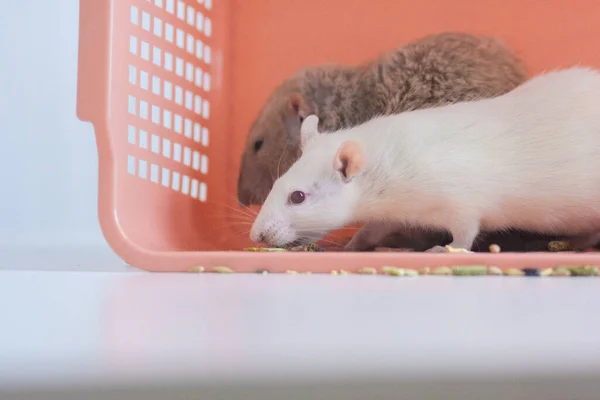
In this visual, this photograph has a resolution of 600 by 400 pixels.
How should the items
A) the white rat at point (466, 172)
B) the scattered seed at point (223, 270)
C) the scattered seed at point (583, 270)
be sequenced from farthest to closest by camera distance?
1. the white rat at point (466, 172)
2. the scattered seed at point (223, 270)
3. the scattered seed at point (583, 270)

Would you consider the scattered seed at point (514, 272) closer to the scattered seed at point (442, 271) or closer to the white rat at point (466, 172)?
the scattered seed at point (442, 271)

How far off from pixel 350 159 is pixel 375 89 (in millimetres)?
413

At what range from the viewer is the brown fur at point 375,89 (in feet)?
4.64

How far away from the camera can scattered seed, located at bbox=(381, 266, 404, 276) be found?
864mm

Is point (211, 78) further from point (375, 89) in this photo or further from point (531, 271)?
point (531, 271)

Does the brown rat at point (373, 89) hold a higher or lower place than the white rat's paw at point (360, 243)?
higher

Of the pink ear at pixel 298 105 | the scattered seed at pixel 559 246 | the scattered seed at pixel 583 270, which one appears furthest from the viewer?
the pink ear at pixel 298 105

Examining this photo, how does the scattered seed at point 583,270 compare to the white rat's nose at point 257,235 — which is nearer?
the scattered seed at point 583,270

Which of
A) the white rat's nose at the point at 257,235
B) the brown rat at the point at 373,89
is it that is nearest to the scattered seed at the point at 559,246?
the brown rat at the point at 373,89

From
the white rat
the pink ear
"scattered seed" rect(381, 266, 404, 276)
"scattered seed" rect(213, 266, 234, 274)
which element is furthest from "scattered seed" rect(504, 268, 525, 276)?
the pink ear

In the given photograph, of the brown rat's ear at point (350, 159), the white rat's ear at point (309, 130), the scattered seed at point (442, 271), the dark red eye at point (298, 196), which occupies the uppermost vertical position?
the white rat's ear at point (309, 130)

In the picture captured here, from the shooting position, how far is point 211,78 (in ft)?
5.07

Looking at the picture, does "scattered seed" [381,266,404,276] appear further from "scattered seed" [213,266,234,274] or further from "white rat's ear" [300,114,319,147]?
"white rat's ear" [300,114,319,147]

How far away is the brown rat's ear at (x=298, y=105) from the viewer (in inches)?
59.8
